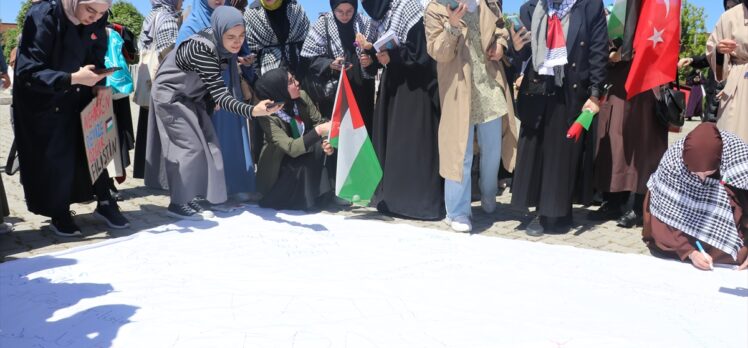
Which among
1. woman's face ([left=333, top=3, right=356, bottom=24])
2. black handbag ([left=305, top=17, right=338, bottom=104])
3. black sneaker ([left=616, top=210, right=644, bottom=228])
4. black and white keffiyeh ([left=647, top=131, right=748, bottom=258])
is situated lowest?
black sneaker ([left=616, top=210, right=644, bottom=228])

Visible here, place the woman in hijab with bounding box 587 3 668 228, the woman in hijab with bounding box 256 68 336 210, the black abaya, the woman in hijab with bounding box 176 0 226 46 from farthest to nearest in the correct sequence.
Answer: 1. the woman in hijab with bounding box 256 68 336 210
2. the woman in hijab with bounding box 176 0 226 46
3. the black abaya
4. the woman in hijab with bounding box 587 3 668 228

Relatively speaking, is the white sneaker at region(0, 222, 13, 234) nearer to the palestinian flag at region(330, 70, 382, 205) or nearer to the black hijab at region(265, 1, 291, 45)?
the palestinian flag at region(330, 70, 382, 205)

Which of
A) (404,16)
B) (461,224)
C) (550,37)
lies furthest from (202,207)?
(550,37)

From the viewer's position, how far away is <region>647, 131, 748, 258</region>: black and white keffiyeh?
13.3 feet

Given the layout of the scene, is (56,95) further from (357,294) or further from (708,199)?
(708,199)

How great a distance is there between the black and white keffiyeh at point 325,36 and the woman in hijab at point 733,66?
2605 millimetres

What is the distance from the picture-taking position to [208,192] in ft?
16.5

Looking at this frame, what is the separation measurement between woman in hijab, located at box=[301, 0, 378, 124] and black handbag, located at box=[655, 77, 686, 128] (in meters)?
2.18

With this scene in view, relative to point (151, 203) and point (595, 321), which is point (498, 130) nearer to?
point (595, 321)

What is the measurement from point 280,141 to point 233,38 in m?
0.92

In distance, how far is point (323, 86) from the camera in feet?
18.0

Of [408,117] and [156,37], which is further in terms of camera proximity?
[156,37]

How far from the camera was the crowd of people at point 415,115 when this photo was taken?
420cm

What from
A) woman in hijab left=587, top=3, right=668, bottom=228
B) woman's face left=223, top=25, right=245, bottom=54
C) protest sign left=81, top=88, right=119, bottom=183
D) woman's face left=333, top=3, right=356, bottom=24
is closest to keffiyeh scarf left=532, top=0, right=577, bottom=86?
woman in hijab left=587, top=3, right=668, bottom=228
